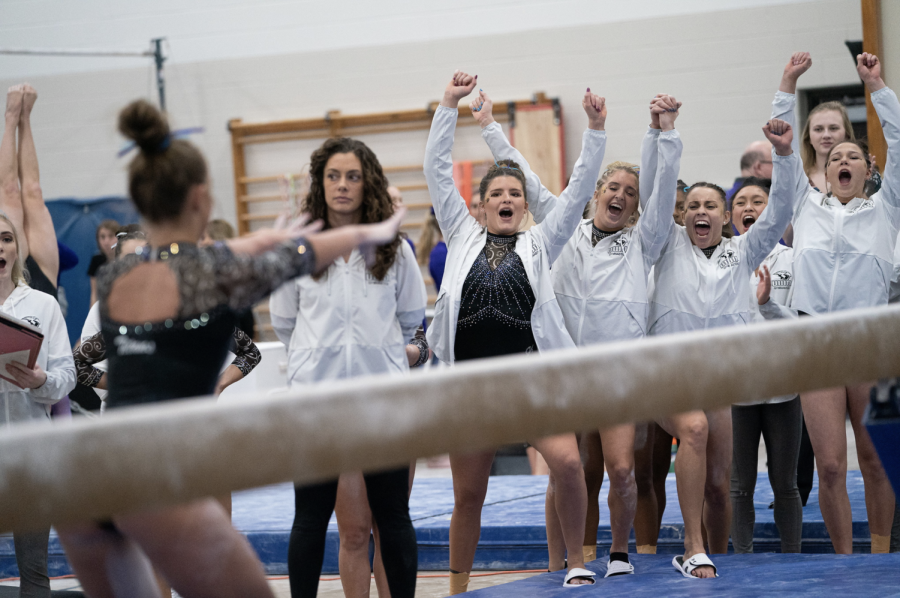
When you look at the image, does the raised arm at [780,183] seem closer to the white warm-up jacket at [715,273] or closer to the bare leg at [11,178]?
the white warm-up jacket at [715,273]

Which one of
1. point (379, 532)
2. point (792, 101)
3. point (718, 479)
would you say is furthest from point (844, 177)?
point (379, 532)

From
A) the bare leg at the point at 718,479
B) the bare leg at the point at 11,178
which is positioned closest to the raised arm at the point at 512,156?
the bare leg at the point at 718,479

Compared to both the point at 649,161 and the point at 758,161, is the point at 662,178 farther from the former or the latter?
the point at 758,161

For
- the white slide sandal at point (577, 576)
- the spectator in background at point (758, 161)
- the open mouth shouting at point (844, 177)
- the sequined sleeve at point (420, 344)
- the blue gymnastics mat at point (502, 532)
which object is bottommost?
the blue gymnastics mat at point (502, 532)

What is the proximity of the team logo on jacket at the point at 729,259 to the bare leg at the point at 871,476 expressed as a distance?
61 centimetres

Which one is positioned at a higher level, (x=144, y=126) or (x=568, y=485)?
(x=144, y=126)

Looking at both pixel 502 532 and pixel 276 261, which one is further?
pixel 502 532

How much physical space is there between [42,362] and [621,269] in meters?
2.00

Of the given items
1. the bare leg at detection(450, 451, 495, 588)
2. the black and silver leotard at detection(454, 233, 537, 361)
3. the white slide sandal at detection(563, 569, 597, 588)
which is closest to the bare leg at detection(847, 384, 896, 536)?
the white slide sandal at detection(563, 569, 597, 588)

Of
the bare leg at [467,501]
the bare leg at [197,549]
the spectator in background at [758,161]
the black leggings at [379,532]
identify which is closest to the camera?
the bare leg at [197,549]

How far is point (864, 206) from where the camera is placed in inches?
134

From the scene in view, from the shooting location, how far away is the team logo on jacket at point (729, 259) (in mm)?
3385

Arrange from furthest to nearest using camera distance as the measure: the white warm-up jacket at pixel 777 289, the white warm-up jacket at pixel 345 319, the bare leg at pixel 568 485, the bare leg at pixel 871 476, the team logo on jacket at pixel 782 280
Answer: the team logo on jacket at pixel 782 280 → the white warm-up jacket at pixel 777 289 → the bare leg at pixel 871 476 → the bare leg at pixel 568 485 → the white warm-up jacket at pixel 345 319

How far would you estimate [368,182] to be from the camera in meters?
2.70
